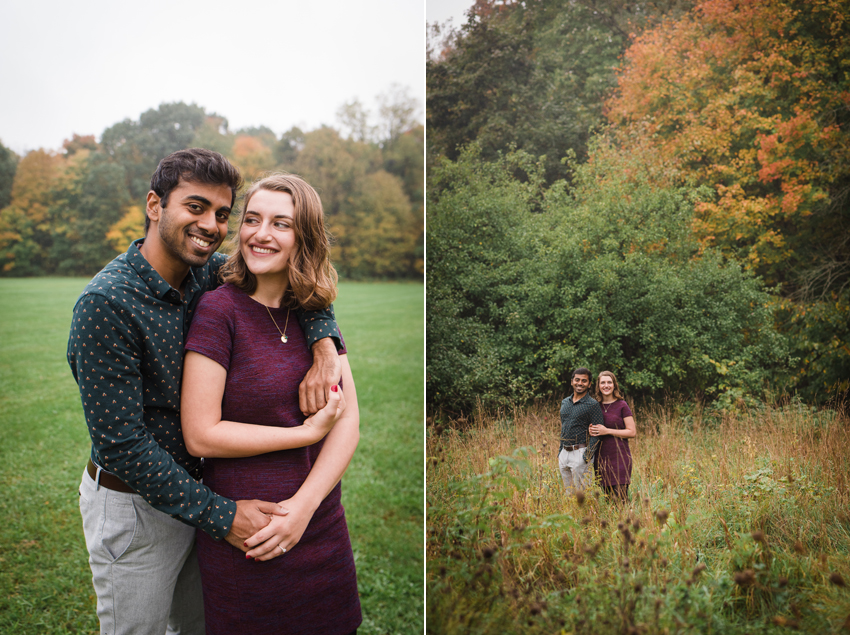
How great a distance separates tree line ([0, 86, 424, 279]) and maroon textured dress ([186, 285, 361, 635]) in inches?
70.8

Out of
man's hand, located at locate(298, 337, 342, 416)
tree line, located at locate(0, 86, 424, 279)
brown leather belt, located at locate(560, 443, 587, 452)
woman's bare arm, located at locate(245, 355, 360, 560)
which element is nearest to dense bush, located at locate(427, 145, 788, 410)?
brown leather belt, located at locate(560, 443, 587, 452)

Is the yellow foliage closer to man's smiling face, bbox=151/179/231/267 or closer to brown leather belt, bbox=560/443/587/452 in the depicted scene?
man's smiling face, bbox=151/179/231/267

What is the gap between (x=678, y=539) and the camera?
1731mm

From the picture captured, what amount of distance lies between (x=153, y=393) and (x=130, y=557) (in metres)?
0.61

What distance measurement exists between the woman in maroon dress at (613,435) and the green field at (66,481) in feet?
7.51

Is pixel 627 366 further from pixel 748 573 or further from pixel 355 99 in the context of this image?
pixel 355 99

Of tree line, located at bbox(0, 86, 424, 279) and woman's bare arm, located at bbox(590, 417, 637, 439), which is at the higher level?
tree line, located at bbox(0, 86, 424, 279)

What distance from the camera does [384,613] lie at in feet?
11.8

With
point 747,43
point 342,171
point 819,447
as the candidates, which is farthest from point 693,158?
point 342,171

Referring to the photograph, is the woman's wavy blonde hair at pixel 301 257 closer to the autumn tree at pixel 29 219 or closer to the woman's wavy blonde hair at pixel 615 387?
the woman's wavy blonde hair at pixel 615 387

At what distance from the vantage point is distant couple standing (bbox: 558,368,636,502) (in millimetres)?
1882

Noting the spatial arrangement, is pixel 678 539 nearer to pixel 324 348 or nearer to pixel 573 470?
A: pixel 573 470

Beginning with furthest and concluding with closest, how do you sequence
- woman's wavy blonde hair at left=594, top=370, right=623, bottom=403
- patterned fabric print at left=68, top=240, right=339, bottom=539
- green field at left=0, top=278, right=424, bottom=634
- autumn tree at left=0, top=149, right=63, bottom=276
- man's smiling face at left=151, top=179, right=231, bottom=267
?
autumn tree at left=0, top=149, right=63, bottom=276 < green field at left=0, top=278, right=424, bottom=634 < woman's wavy blonde hair at left=594, top=370, right=623, bottom=403 < man's smiling face at left=151, top=179, right=231, bottom=267 < patterned fabric print at left=68, top=240, right=339, bottom=539

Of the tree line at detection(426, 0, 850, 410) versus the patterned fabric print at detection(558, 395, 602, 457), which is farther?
the patterned fabric print at detection(558, 395, 602, 457)
